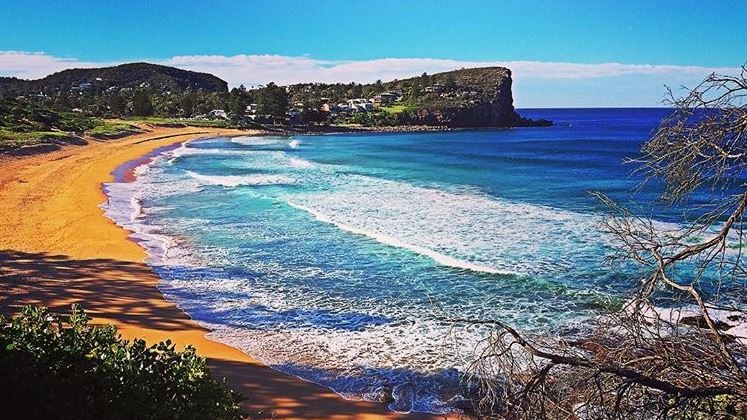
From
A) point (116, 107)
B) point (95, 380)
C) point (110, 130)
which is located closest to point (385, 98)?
point (116, 107)

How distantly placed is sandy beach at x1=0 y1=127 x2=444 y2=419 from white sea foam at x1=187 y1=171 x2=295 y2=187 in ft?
22.0

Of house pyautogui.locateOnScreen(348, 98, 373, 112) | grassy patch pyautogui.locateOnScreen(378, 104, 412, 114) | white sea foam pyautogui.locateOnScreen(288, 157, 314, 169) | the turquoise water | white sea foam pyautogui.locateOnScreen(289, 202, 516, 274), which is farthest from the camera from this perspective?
house pyautogui.locateOnScreen(348, 98, 373, 112)

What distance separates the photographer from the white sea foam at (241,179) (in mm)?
32694

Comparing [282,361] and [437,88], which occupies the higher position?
[437,88]

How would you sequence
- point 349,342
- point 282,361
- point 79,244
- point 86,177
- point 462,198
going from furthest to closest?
point 86,177 → point 462,198 → point 79,244 → point 349,342 → point 282,361

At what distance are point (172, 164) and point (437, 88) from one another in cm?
12191

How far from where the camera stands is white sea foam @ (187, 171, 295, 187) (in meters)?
32.7

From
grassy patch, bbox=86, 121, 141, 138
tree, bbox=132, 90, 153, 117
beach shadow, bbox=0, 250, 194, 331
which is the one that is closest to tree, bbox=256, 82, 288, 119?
tree, bbox=132, 90, 153, 117

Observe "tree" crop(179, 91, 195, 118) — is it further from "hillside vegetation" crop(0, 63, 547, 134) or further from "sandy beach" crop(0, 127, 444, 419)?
"sandy beach" crop(0, 127, 444, 419)

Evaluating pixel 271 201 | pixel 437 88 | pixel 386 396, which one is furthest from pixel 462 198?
pixel 437 88

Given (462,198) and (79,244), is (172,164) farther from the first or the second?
(79,244)

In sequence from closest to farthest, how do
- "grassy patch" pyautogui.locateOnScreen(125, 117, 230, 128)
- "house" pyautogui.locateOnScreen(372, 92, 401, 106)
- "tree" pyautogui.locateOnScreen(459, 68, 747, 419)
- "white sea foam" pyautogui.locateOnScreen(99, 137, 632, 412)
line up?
"tree" pyautogui.locateOnScreen(459, 68, 747, 419), "white sea foam" pyautogui.locateOnScreen(99, 137, 632, 412), "grassy patch" pyautogui.locateOnScreen(125, 117, 230, 128), "house" pyautogui.locateOnScreen(372, 92, 401, 106)

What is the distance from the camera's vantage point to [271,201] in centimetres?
2659

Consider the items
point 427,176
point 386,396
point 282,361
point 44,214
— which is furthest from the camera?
point 427,176
